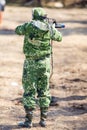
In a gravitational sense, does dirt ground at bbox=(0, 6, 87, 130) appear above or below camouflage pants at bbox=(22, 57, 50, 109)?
below

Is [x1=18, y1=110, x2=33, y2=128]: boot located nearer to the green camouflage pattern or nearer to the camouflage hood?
the green camouflage pattern

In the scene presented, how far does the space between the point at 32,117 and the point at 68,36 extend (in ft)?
33.5

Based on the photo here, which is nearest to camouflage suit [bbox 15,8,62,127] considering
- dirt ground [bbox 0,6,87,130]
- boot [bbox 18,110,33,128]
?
boot [bbox 18,110,33,128]

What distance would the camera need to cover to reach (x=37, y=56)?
8.03m

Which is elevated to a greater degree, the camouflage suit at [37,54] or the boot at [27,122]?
the camouflage suit at [37,54]

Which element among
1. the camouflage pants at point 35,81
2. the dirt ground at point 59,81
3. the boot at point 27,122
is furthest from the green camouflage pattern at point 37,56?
the dirt ground at point 59,81

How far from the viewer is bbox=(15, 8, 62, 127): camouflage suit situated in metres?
8.01

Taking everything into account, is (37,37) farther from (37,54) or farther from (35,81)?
(35,81)

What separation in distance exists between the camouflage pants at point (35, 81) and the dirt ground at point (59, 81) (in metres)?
0.49

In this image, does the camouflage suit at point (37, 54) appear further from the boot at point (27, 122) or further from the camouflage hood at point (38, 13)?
the boot at point (27, 122)

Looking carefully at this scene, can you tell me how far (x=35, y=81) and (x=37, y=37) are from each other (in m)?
0.69

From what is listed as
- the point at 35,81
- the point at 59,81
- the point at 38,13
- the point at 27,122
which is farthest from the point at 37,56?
the point at 59,81

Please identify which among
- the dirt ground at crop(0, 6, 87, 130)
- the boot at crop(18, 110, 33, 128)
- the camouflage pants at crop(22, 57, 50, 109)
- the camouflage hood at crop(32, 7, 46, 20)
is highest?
the camouflage hood at crop(32, 7, 46, 20)

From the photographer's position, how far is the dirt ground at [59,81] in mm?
8766
